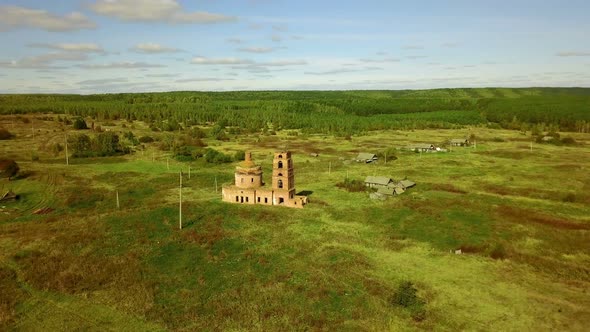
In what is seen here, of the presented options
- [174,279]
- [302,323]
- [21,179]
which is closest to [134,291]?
[174,279]

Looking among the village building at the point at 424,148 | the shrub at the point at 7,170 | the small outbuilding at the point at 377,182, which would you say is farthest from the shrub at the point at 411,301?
the village building at the point at 424,148

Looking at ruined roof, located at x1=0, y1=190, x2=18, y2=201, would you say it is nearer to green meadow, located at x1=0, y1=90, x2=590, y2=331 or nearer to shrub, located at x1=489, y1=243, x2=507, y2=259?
green meadow, located at x1=0, y1=90, x2=590, y2=331

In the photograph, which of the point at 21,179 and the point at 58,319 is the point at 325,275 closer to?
the point at 58,319

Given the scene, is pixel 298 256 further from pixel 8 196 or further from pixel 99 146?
pixel 99 146

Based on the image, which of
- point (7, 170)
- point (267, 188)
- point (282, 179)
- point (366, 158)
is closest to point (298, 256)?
point (282, 179)

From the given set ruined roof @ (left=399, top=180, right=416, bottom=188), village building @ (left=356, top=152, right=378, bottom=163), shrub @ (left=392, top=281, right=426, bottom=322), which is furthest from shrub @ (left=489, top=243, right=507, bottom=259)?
village building @ (left=356, top=152, right=378, bottom=163)

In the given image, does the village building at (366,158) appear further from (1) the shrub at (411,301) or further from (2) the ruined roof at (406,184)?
(1) the shrub at (411,301)
